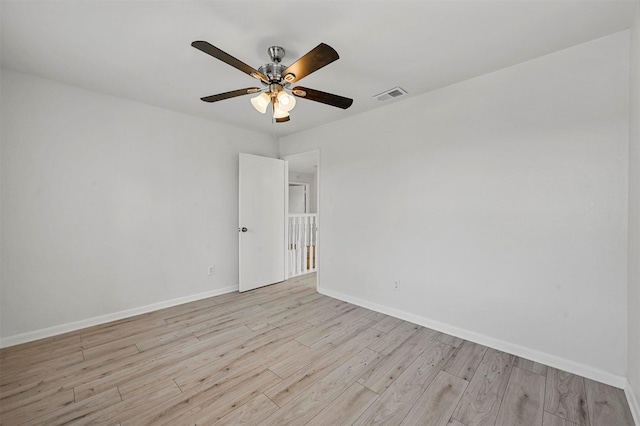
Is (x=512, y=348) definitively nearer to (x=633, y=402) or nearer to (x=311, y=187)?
(x=633, y=402)

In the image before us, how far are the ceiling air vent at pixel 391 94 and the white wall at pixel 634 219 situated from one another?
1590 millimetres

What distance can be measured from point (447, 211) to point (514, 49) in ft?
4.70

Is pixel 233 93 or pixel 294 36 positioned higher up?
pixel 294 36

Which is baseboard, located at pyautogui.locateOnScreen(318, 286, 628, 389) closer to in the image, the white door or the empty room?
the empty room

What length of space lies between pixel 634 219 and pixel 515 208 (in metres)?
0.68

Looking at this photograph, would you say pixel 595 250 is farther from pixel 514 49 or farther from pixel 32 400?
pixel 32 400

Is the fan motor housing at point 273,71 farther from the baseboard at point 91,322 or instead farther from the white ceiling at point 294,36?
the baseboard at point 91,322

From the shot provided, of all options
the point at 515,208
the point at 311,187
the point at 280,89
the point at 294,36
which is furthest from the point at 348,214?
the point at 311,187

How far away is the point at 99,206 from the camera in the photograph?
2.84 m

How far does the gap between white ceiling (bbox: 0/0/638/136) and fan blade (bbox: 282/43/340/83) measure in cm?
35

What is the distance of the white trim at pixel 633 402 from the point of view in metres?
1.53

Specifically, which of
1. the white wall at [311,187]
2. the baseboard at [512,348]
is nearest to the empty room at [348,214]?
the baseboard at [512,348]

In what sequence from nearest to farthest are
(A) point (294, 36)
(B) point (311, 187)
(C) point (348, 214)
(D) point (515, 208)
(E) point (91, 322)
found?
(A) point (294, 36) → (D) point (515, 208) → (E) point (91, 322) → (C) point (348, 214) → (B) point (311, 187)

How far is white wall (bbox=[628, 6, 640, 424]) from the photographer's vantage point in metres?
1.55
